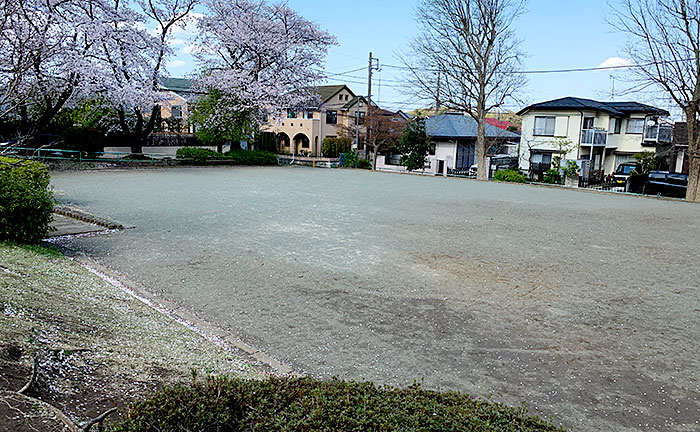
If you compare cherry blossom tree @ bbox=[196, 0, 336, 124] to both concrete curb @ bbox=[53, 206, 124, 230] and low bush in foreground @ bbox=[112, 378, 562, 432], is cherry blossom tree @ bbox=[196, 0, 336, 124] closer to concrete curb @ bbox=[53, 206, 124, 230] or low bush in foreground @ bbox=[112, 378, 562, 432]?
concrete curb @ bbox=[53, 206, 124, 230]

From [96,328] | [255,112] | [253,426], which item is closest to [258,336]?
[96,328]

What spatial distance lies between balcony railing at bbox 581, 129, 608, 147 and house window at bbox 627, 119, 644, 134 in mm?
2558

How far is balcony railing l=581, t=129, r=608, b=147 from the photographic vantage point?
27.5 m

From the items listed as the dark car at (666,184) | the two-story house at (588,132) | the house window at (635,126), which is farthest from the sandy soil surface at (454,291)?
the house window at (635,126)

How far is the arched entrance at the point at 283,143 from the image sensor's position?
42.4 metres

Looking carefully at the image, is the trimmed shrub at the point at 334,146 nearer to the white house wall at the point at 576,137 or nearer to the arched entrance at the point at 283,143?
the arched entrance at the point at 283,143

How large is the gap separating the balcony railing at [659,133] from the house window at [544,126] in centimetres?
537

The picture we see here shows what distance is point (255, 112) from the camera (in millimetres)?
27156

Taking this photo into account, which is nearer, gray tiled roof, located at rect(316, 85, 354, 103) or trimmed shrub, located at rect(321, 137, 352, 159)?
trimmed shrub, located at rect(321, 137, 352, 159)

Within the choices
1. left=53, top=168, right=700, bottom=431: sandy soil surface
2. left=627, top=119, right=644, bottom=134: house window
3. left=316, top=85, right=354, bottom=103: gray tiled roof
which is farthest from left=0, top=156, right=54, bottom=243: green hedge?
left=316, top=85, right=354, bottom=103: gray tiled roof

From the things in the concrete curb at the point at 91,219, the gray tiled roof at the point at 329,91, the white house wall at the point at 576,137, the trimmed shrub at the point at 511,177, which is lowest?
the concrete curb at the point at 91,219

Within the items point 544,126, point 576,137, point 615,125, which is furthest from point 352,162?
point 615,125

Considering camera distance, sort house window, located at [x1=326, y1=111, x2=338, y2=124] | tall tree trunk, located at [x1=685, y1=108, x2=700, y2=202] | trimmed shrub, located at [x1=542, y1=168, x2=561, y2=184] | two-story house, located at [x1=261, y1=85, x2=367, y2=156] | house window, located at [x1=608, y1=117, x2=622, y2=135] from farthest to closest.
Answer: house window, located at [x1=326, y1=111, x2=338, y2=124], two-story house, located at [x1=261, y1=85, x2=367, y2=156], house window, located at [x1=608, y1=117, x2=622, y2=135], trimmed shrub, located at [x1=542, y1=168, x2=561, y2=184], tall tree trunk, located at [x1=685, y1=108, x2=700, y2=202]

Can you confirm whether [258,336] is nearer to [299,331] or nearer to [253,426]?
[299,331]
